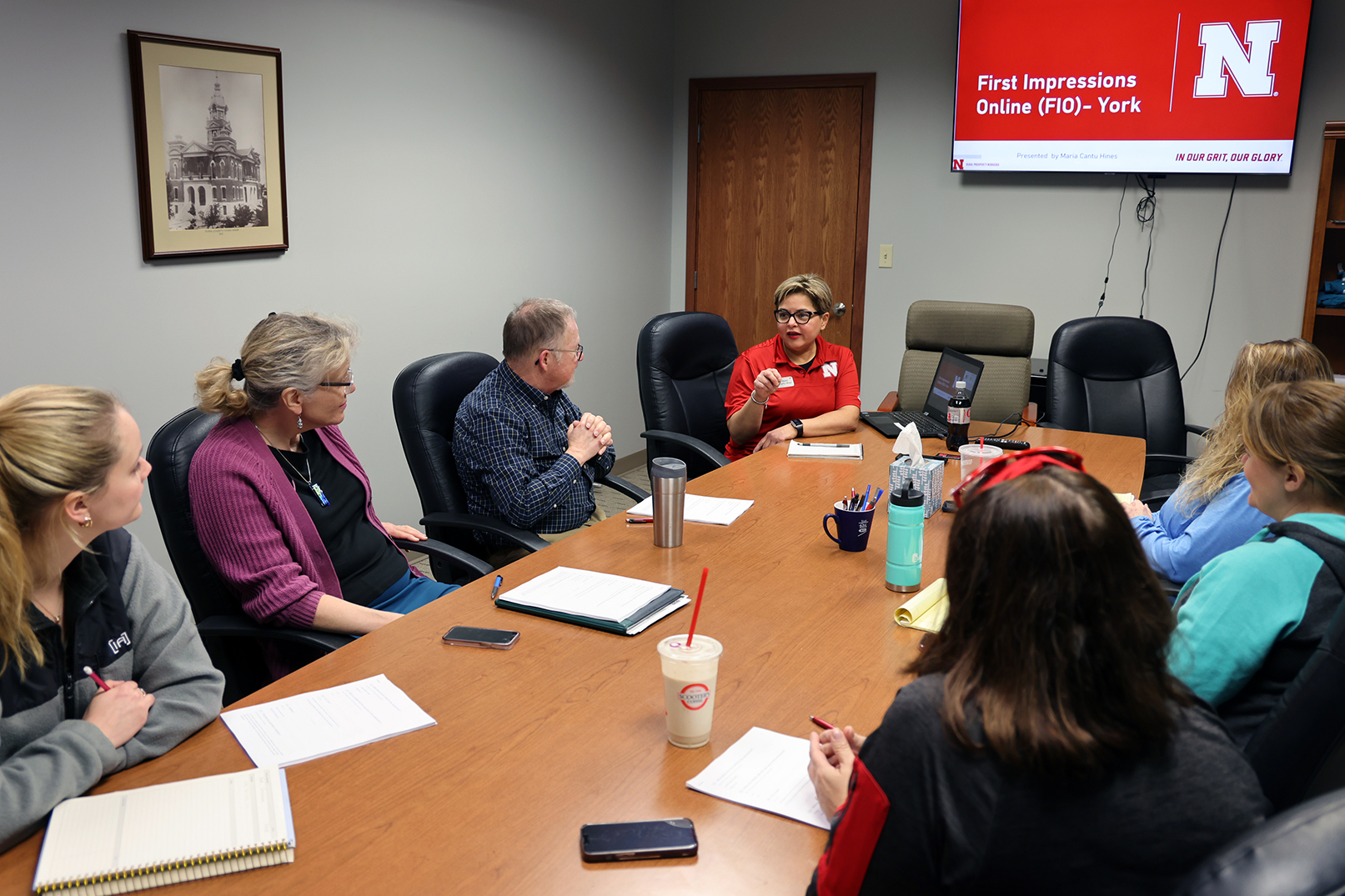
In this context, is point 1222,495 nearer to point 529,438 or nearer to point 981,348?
point 529,438

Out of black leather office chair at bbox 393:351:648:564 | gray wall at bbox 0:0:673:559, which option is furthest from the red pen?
gray wall at bbox 0:0:673:559

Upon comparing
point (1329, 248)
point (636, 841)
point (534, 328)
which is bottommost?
point (636, 841)

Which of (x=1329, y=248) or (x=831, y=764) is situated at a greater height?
(x=1329, y=248)

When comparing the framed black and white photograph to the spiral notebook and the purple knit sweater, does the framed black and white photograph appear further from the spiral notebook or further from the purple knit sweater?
the spiral notebook

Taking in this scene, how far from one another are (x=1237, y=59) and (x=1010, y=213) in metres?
1.11

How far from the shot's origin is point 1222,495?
2.11 m

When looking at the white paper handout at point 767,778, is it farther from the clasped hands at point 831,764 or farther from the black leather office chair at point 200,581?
the black leather office chair at point 200,581

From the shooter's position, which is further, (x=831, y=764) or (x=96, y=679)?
(x=96, y=679)

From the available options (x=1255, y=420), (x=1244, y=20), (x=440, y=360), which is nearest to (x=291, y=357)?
(x=440, y=360)

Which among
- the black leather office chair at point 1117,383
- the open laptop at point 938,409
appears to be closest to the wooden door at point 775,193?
the black leather office chair at point 1117,383

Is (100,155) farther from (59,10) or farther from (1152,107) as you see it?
(1152,107)

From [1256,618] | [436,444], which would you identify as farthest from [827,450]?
[1256,618]

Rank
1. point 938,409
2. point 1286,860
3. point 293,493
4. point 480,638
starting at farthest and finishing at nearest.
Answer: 1. point 938,409
2. point 293,493
3. point 480,638
4. point 1286,860

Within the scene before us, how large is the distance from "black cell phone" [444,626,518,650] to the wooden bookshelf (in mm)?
3771
